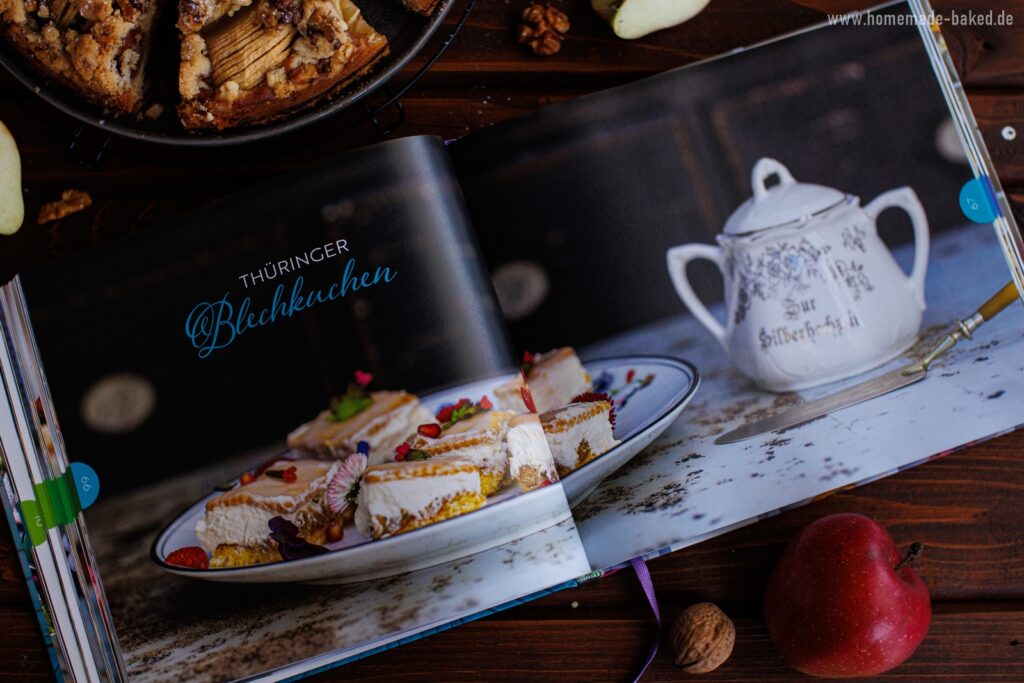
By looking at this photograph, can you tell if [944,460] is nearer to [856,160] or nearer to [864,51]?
[856,160]

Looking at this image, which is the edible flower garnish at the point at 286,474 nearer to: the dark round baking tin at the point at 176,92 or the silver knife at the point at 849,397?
the dark round baking tin at the point at 176,92

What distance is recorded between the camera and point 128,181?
0.81 metres

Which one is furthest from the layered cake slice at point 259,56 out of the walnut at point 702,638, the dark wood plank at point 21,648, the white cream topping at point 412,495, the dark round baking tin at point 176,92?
the walnut at point 702,638

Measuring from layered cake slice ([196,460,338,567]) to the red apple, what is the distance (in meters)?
0.45

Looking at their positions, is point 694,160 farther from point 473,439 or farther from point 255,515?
point 255,515

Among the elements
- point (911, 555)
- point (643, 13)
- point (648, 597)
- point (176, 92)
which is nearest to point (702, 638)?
point (648, 597)

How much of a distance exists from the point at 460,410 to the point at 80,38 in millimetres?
488

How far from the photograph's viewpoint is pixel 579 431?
2.54 ft

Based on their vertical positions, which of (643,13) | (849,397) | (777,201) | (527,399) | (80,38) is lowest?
(849,397)

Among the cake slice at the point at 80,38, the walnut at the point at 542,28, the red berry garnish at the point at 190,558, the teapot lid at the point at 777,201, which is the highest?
the cake slice at the point at 80,38

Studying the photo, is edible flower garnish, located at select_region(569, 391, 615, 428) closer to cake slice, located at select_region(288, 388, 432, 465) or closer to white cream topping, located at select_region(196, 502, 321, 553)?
cake slice, located at select_region(288, 388, 432, 465)

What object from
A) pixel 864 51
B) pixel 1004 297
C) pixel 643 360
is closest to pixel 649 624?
pixel 643 360

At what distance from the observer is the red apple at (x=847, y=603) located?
742mm

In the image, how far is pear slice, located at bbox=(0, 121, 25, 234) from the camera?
0.79 m
